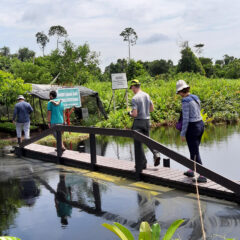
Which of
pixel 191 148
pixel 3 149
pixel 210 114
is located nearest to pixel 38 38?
pixel 210 114

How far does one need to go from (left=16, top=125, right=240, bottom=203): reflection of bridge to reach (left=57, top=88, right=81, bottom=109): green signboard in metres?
5.51

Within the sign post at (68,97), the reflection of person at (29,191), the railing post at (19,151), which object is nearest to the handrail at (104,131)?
the reflection of person at (29,191)

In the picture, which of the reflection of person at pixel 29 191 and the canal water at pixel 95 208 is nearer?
the canal water at pixel 95 208

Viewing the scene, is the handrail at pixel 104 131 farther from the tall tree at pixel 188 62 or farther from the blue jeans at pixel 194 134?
the tall tree at pixel 188 62

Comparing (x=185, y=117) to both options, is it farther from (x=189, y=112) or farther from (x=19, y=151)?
(x=19, y=151)

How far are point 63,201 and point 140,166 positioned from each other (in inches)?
66.7

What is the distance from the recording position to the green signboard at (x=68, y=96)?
15.9 meters

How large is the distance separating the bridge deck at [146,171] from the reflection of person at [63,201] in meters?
1.14

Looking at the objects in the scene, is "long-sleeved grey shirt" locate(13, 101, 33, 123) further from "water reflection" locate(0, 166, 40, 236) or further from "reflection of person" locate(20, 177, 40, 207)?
"reflection of person" locate(20, 177, 40, 207)

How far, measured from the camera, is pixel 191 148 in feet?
20.7

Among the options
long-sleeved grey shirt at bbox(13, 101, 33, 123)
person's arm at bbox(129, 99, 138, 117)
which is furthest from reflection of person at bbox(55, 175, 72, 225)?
long-sleeved grey shirt at bbox(13, 101, 33, 123)

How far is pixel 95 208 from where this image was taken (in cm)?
560

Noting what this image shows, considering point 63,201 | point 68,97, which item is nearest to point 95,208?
point 63,201

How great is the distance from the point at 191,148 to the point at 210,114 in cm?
1634
